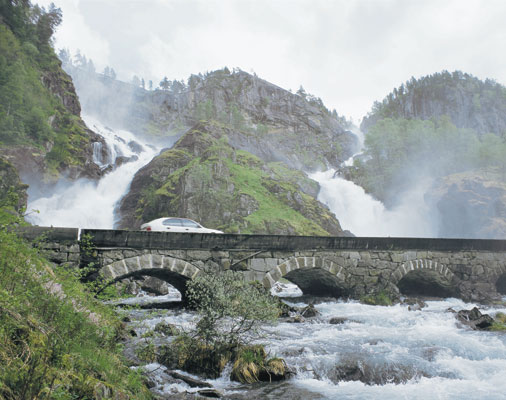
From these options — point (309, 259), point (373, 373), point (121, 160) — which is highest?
point (121, 160)

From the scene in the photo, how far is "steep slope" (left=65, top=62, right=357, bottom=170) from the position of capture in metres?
90.9

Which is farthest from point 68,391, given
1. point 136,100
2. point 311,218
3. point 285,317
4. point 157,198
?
point 136,100

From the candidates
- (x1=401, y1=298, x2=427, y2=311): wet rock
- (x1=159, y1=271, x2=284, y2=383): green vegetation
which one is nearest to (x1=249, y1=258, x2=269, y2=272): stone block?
(x1=159, y1=271, x2=284, y2=383): green vegetation

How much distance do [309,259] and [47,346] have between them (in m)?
12.3

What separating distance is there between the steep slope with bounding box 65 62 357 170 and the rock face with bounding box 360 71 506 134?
750 inches

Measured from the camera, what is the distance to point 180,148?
49.0m

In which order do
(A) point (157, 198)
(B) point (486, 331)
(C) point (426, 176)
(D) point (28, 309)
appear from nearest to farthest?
(D) point (28, 309), (B) point (486, 331), (A) point (157, 198), (C) point (426, 176)

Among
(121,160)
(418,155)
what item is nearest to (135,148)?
(121,160)

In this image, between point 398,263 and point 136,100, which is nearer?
point 398,263

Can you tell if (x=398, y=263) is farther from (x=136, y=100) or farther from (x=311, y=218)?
(x=136, y=100)

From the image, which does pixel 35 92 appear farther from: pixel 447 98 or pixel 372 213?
pixel 447 98

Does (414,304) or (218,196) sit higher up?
(218,196)

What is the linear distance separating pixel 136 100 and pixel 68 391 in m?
123

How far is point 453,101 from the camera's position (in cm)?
10006
